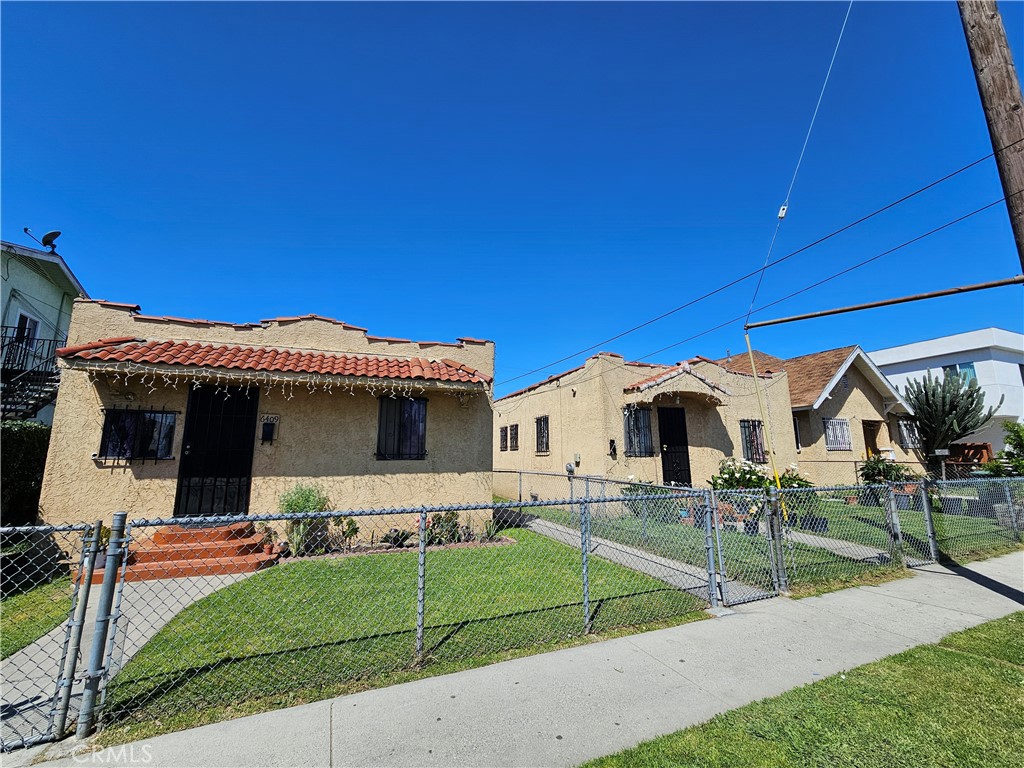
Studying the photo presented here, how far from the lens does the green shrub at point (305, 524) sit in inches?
298

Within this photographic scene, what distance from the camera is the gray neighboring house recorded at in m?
9.55

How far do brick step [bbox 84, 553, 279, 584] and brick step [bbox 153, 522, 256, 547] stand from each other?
0.44 meters

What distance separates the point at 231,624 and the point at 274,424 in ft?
14.1

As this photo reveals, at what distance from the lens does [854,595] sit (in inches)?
226

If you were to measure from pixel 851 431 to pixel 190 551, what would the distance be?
21.2 meters

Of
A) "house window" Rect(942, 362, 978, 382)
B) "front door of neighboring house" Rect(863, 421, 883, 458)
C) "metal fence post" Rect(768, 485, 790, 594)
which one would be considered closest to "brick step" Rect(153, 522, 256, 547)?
"metal fence post" Rect(768, 485, 790, 594)

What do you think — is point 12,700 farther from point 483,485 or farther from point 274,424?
point 483,485

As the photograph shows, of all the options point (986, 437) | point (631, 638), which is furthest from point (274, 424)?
point (986, 437)

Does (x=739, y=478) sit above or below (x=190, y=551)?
above

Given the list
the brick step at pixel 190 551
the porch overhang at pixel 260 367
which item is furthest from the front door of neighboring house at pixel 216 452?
the brick step at pixel 190 551

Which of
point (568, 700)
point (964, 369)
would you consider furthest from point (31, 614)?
point (964, 369)

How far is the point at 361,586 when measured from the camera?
5938 millimetres

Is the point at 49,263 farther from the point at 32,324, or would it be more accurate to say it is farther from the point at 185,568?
the point at 185,568

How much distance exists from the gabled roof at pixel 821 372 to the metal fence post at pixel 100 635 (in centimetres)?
1746
